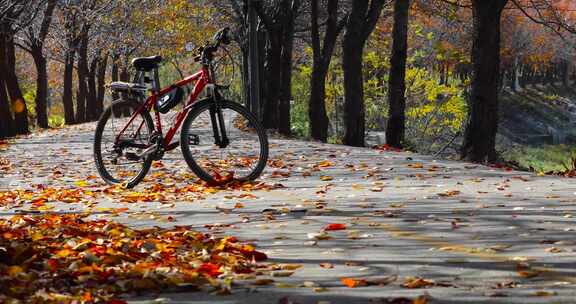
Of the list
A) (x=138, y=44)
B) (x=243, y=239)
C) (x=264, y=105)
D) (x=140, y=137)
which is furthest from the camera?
(x=138, y=44)

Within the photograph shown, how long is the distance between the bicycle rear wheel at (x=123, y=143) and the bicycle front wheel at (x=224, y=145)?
1.88 feet

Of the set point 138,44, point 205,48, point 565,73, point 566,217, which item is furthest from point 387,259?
point 565,73

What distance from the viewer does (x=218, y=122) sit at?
33.6 feet

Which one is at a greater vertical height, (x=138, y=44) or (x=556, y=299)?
(x=138, y=44)

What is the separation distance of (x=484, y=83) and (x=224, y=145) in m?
6.95

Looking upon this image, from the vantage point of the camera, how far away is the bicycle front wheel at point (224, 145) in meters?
9.84

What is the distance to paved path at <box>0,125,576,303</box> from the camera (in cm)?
473

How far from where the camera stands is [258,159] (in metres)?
10.2

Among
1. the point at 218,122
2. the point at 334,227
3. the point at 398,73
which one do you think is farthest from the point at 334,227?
the point at 398,73

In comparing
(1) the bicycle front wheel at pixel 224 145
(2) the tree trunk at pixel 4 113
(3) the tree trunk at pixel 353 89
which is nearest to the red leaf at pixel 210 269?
(1) the bicycle front wheel at pixel 224 145

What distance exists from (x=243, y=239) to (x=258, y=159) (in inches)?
146

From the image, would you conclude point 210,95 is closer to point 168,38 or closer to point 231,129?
point 231,129

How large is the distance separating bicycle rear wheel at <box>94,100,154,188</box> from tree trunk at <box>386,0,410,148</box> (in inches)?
402

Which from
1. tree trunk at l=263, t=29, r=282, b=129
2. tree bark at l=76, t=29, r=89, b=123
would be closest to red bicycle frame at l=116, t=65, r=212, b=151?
tree trunk at l=263, t=29, r=282, b=129
